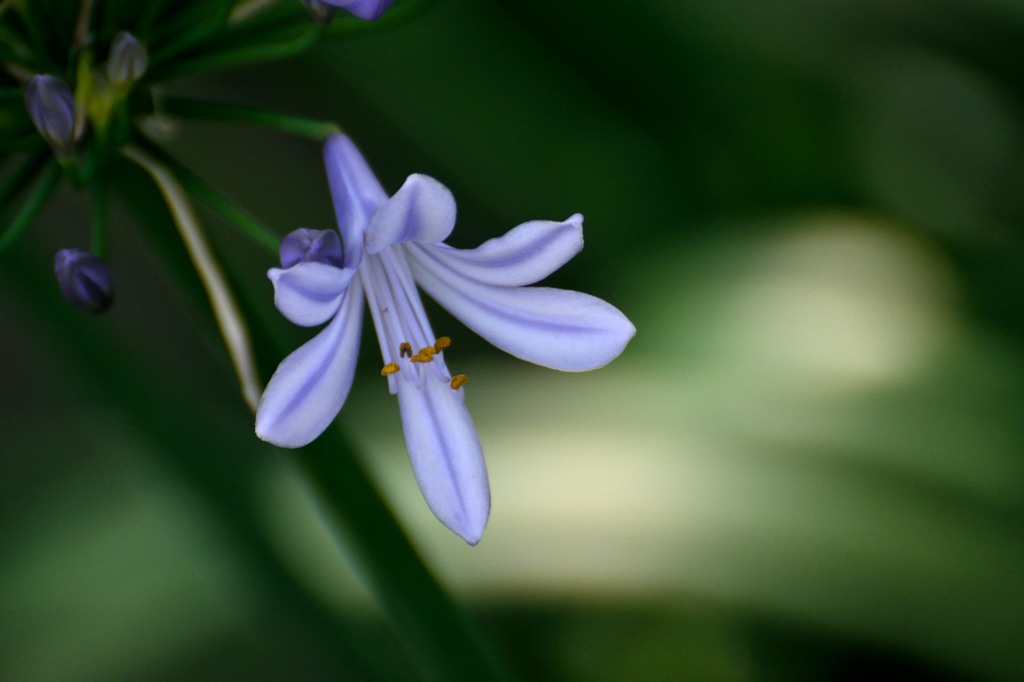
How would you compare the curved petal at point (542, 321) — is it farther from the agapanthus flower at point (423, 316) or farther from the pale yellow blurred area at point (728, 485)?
the pale yellow blurred area at point (728, 485)

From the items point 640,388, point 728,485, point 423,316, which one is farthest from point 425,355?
point 640,388

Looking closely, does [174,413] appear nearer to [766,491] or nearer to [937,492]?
[766,491]

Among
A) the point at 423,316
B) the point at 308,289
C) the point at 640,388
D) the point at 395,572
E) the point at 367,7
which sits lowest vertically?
the point at 395,572

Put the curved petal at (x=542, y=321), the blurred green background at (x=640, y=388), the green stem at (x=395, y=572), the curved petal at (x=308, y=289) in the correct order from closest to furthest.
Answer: the curved petal at (x=308, y=289) → the curved petal at (x=542, y=321) → the green stem at (x=395, y=572) → the blurred green background at (x=640, y=388)

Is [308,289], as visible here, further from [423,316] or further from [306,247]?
[423,316]

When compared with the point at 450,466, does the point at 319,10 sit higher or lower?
higher

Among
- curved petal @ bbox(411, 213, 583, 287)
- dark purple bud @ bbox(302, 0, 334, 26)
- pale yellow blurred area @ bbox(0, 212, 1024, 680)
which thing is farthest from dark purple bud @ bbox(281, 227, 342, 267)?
pale yellow blurred area @ bbox(0, 212, 1024, 680)

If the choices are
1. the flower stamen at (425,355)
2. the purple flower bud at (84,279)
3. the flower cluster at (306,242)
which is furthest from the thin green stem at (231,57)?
the flower stamen at (425,355)
